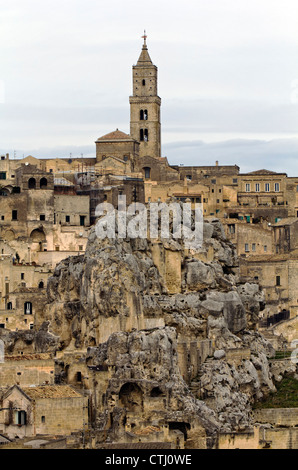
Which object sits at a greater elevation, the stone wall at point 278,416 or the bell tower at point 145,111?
the bell tower at point 145,111

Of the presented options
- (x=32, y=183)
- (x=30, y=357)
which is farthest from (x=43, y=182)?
(x=30, y=357)

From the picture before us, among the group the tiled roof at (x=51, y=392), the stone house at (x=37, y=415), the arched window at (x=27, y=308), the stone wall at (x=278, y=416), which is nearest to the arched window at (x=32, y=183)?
the arched window at (x=27, y=308)

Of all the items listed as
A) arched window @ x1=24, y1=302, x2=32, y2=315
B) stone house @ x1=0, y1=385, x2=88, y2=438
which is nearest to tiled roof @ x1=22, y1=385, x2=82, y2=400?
stone house @ x1=0, y1=385, x2=88, y2=438

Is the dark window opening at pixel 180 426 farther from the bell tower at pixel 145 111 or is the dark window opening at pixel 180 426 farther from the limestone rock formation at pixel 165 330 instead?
the bell tower at pixel 145 111

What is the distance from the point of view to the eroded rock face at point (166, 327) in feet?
284

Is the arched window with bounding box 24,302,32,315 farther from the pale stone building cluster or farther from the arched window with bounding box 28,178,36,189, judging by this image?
the arched window with bounding box 28,178,36,189

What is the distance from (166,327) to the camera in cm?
9100

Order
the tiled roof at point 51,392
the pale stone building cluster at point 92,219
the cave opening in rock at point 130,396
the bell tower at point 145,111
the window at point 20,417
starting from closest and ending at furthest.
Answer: the window at point 20,417 → the tiled roof at point 51,392 → the pale stone building cluster at point 92,219 → the cave opening in rock at point 130,396 → the bell tower at point 145,111

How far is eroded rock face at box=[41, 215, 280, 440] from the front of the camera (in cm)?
8656

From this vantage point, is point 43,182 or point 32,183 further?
point 32,183

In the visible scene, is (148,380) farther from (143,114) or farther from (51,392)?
(143,114)

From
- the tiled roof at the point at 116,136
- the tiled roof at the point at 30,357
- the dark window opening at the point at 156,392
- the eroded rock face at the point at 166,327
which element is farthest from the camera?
the tiled roof at the point at 116,136

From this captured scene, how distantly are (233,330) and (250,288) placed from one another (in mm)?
5756

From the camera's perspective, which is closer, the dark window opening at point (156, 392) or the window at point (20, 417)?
the window at point (20, 417)
